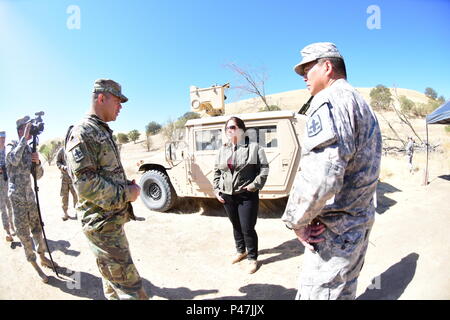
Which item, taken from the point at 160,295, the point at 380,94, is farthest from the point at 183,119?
the point at 160,295

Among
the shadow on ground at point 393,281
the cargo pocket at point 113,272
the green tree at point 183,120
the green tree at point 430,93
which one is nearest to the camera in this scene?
the cargo pocket at point 113,272

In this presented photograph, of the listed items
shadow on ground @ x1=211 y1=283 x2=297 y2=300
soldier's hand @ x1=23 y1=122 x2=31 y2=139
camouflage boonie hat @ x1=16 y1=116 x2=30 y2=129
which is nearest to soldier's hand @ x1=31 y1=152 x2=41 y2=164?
soldier's hand @ x1=23 y1=122 x2=31 y2=139

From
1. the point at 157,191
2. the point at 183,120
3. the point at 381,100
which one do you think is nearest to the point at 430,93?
the point at 381,100

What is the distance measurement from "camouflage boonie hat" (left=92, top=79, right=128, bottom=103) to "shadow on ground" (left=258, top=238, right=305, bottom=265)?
2.45 meters

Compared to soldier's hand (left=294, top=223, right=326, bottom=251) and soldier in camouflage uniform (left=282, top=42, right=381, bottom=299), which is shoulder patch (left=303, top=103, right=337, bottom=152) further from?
soldier's hand (left=294, top=223, right=326, bottom=251)

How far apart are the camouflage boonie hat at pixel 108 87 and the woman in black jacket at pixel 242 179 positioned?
4.19 feet

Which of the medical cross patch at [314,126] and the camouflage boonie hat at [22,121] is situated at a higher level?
the camouflage boonie hat at [22,121]

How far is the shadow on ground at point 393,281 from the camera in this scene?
2.14m

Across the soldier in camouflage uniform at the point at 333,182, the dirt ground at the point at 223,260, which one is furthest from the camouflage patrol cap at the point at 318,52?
the dirt ground at the point at 223,260

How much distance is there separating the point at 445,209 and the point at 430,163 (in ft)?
25.4

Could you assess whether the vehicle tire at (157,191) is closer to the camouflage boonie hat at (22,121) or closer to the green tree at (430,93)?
the camouflage boonie hat at (22,121)

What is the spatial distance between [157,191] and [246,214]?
3.25 metres
